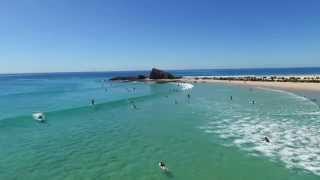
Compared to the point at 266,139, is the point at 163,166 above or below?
below

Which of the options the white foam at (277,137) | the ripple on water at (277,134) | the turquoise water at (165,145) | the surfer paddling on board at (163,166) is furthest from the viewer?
the ripple on water at (277,134)

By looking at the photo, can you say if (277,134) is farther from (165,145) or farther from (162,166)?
(162,166)

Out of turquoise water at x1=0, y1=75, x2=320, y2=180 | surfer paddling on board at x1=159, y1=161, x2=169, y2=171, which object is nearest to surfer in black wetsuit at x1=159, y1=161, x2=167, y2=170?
surfer paddling on board at x1=159, y1=161, x2=169, y2=171

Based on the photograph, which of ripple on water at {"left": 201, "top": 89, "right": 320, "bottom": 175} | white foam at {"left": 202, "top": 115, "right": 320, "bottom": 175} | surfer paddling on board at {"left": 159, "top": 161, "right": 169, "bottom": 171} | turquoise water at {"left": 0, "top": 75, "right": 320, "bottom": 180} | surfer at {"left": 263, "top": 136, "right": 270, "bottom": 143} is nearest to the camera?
turquoise water at {"left": 0, "top": 75, "right": 320, "bottom": 180}

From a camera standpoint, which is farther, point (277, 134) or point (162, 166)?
point (277, 134)

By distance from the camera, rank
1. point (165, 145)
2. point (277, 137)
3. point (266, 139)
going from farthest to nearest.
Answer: point (277, 137) → point (266, 139) → point (165, 145)

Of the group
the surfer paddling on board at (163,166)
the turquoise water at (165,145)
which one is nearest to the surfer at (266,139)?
the turquoise water at (165,145)

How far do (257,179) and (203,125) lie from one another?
1628 cm

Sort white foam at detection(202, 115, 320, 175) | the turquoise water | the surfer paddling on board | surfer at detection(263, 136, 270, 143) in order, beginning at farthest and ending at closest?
surfer at detection(263, 136, 270, 143) → white foam at detection(202, 115, 320, 175) → the surfer paddling on board → the turquoise water

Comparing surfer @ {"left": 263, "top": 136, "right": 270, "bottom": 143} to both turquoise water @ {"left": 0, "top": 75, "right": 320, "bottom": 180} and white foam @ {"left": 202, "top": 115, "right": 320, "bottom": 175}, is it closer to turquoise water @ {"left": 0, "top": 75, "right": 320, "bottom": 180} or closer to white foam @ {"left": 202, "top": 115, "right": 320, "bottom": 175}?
white foam @ {"left": 202, "top": 115, "right": 320, "bottom": 175}

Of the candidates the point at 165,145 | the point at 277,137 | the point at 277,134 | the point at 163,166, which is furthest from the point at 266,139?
the point at 163,166

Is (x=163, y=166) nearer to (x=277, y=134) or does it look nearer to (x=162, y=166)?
(x=162, y=166)

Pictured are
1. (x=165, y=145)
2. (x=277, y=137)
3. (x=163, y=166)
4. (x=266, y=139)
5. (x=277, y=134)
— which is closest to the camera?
(x=163, y=166)

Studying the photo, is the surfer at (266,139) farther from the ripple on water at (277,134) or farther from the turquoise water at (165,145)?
the turquoise water at (165,145)
